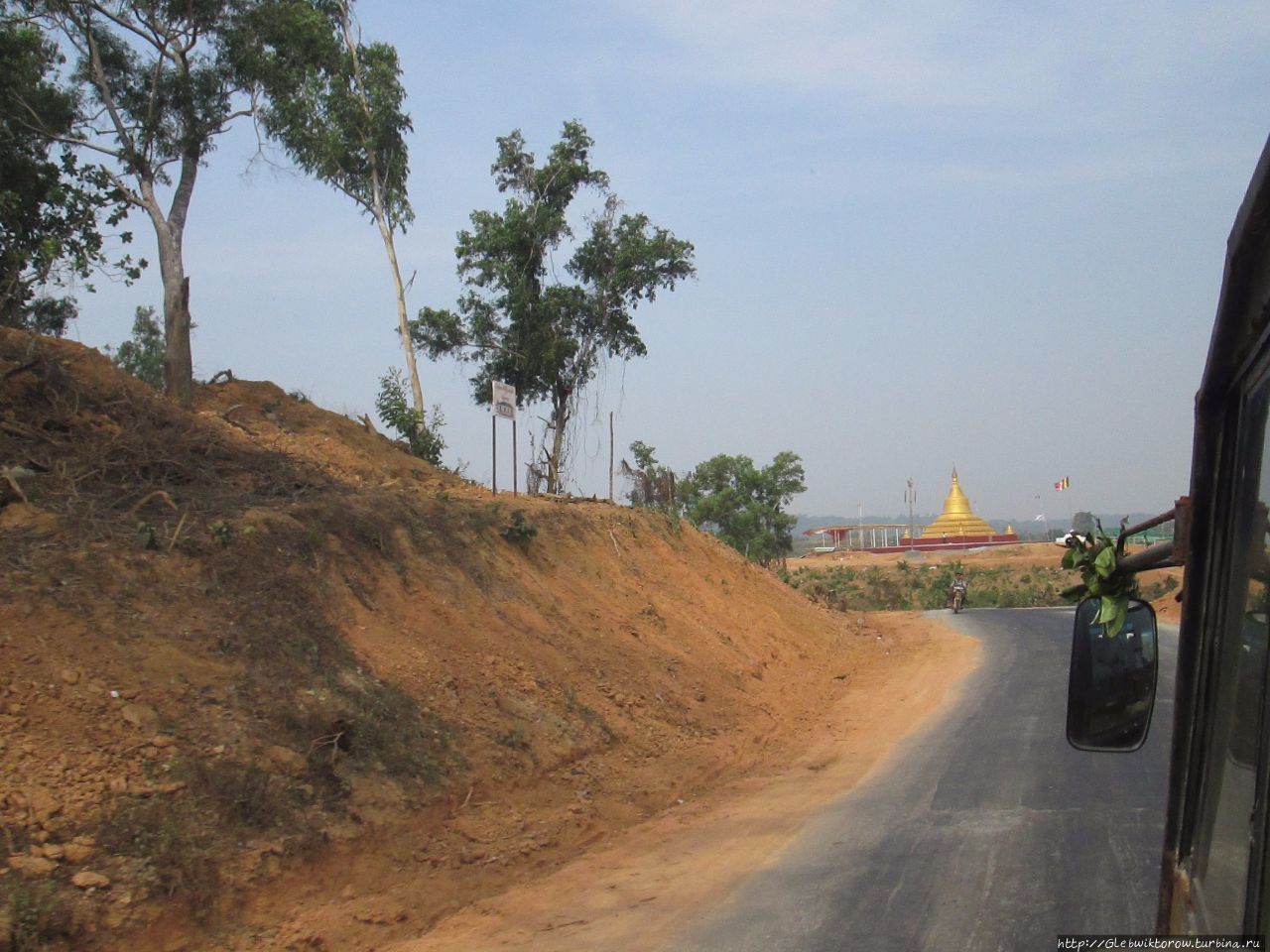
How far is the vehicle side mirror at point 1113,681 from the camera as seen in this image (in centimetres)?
291

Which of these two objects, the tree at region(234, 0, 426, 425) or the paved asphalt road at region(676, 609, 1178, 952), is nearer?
the paved asphalt road at region(676, 609, 1178, 952)

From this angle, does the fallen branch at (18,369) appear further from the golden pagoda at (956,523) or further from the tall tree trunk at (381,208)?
the golden pagoda at (956,523)

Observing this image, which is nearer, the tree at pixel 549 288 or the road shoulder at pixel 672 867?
the road shoulder at pixel 672 867

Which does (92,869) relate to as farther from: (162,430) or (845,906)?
(162,430)

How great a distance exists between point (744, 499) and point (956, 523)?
3131 centimetres

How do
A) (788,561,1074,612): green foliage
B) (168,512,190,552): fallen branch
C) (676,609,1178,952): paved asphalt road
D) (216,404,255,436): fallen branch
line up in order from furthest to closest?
(788,561,1074,612): green foliage, (216,404,255,436): fallen branch, (168,512,190,552): fallen branch, (676,609,1178,952): paved asphalt road

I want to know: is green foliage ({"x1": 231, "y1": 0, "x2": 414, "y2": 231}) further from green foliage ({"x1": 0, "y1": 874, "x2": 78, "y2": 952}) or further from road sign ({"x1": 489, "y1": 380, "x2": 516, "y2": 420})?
green foliage ({"x1": 0, "y1": 874, "x2": 78, "y2": 952})

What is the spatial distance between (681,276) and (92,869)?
815 inches

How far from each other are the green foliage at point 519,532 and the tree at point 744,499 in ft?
73.4

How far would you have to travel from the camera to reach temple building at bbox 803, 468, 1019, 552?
62625mm

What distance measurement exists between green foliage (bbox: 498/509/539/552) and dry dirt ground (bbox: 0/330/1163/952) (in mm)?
48

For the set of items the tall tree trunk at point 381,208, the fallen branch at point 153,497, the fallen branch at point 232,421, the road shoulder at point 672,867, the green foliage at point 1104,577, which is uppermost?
the tall tree trunk at point 381,208

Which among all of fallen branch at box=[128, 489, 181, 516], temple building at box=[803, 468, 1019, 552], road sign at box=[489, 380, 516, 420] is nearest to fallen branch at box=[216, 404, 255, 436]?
road sign at box=[489, 380, 516, 420]

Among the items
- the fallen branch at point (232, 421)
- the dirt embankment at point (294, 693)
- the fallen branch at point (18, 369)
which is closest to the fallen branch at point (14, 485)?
the dirt embankment at point (294, 693)
